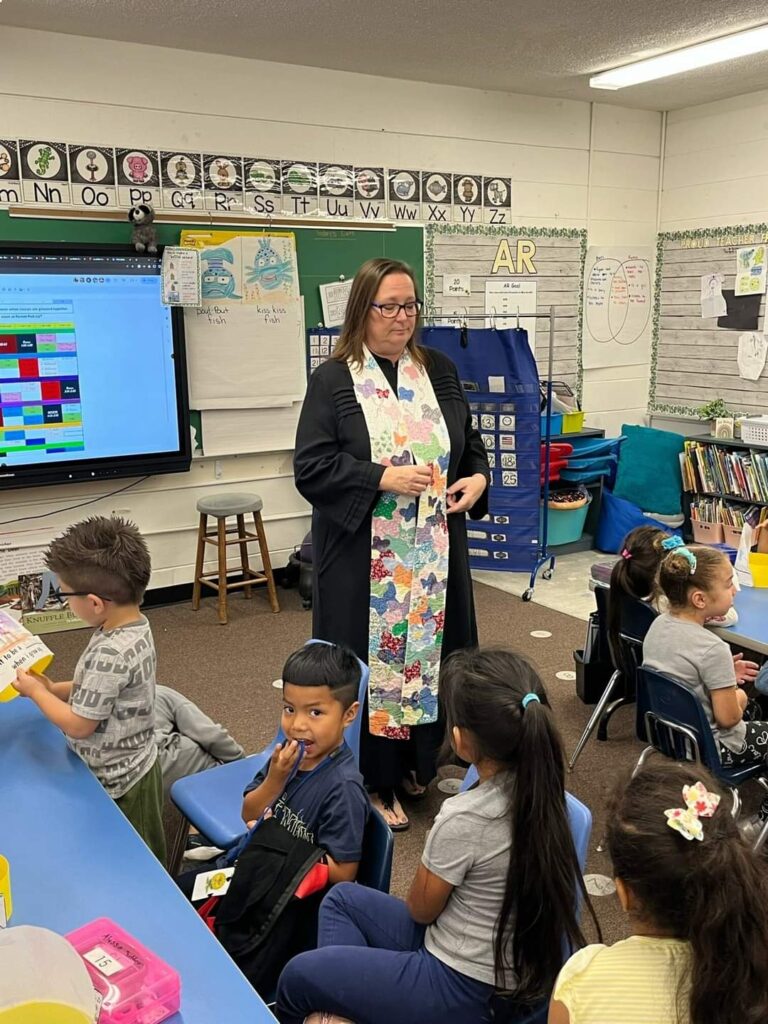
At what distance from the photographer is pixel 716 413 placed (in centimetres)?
579

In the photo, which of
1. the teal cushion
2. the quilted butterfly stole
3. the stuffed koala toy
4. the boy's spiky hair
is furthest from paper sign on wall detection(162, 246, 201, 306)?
the teal cushion

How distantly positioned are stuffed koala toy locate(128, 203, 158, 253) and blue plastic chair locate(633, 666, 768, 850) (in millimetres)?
3192

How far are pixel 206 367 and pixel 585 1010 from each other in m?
4.02

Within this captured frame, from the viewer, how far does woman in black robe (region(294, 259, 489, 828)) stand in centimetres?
246

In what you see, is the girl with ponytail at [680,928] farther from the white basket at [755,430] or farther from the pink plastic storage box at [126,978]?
the white basket at [755,430]

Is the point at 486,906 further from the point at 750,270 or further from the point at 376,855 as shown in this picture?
the point at 750,270

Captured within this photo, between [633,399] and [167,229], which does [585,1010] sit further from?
[633,399]

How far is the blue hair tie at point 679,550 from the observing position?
7.93 feet

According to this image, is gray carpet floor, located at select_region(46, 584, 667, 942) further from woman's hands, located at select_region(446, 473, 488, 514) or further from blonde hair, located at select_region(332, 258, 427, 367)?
blonde hair, located at select_region(332, 258, 427, 367)

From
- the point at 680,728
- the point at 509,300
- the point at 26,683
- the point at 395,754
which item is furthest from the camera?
the point at 509,300

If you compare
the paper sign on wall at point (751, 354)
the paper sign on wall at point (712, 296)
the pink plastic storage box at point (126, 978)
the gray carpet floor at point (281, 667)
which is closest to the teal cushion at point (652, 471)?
the paper sign on wall at point (751, 354)

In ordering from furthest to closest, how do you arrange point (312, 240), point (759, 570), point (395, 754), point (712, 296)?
1. point (712, 296)
2. point (312, 240)
3. point (759, 570)
4. point (395, 754)

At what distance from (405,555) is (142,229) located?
102 inches

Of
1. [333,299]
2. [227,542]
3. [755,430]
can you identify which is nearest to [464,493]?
[227,542]
